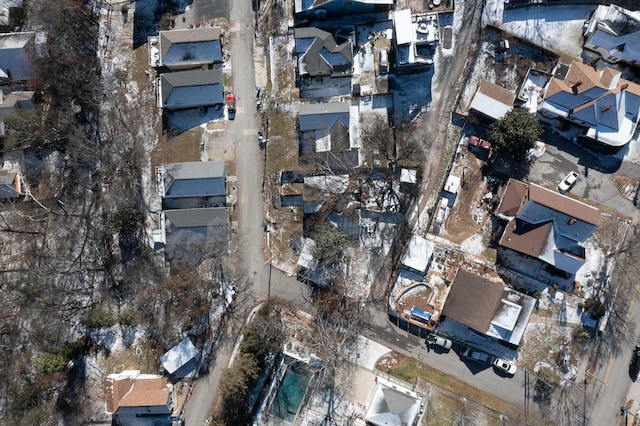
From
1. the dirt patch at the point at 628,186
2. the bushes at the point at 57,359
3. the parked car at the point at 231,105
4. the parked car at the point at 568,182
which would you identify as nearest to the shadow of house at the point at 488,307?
the parked car at the point at 568,182

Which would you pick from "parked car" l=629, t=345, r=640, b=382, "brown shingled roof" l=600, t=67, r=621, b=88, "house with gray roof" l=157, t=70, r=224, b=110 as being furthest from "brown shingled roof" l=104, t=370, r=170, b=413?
"brown shingled roof" l=600, t=67, r=621, b=88

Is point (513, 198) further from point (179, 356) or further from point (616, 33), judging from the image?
point (179, 356)

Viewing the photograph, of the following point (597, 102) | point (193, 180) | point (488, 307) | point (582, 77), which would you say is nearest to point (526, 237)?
point (488, 307)

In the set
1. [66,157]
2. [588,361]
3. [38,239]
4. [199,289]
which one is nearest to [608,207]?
[588,361]

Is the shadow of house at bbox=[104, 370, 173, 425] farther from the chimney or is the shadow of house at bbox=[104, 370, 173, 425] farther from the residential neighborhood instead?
the chimney

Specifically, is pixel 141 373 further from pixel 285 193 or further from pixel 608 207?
pixel 608 207

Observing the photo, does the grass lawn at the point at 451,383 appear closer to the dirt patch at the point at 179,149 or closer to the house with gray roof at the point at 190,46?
the dirt patch at the point at 179,149
